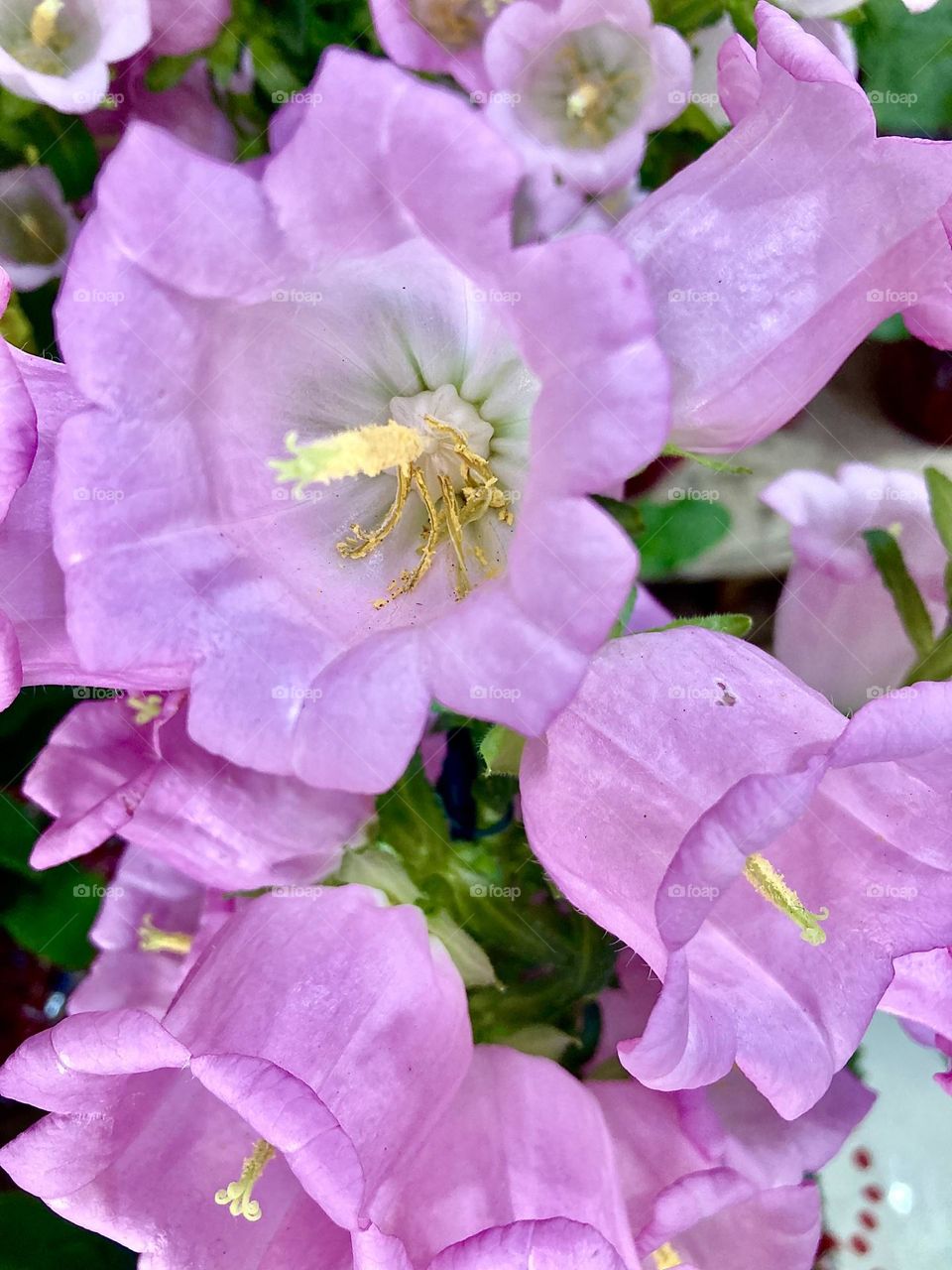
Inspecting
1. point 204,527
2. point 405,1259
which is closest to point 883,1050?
point 405,1259

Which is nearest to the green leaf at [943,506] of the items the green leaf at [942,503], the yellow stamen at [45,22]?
the green leaf at [942,503]

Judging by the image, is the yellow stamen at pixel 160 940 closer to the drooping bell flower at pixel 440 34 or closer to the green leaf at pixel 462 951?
the green leaf at pixel 462 951

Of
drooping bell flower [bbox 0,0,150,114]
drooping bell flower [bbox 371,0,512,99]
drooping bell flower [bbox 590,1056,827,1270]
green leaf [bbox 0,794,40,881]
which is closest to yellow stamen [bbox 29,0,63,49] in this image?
drooping bell flower [bbox 0,0,150,114]

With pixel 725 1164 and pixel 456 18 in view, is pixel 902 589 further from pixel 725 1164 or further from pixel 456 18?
pixel 456 18

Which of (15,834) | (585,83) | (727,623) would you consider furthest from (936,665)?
(15,834)

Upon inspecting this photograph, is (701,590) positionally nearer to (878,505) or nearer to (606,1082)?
(878,505)
